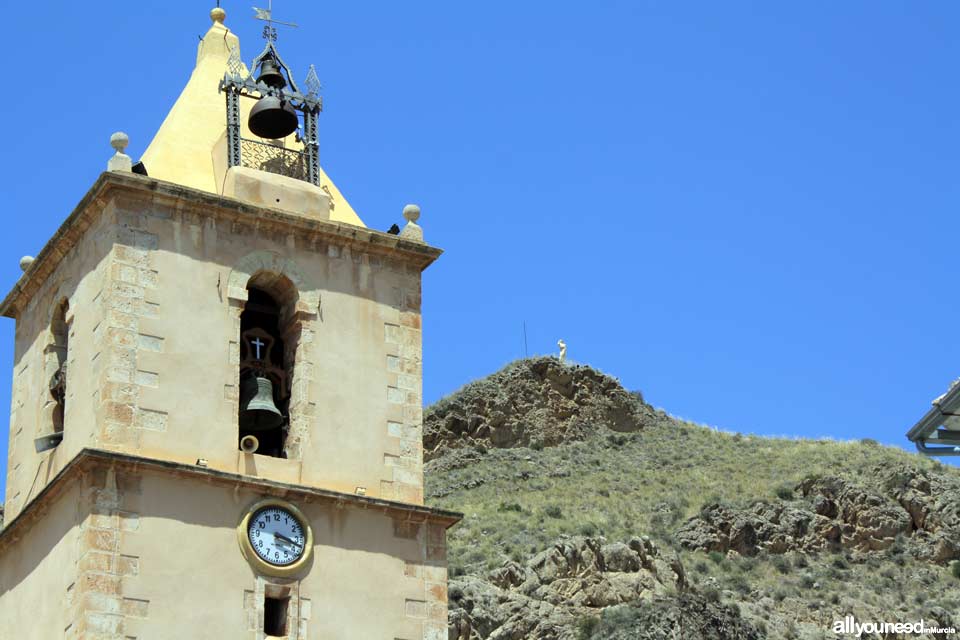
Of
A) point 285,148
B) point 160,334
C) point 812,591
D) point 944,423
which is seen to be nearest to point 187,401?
point 160,334

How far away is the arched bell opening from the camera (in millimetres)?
20609

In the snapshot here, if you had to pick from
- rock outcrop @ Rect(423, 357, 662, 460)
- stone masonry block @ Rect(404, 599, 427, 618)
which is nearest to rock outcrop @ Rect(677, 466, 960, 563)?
rock outcrop @ Rect(423, 357, 662, 460)

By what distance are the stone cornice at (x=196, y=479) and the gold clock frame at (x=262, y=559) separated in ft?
0.37

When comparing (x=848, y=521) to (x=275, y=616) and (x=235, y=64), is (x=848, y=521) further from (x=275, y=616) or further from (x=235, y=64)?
(x=275, y=616)

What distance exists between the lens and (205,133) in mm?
22438

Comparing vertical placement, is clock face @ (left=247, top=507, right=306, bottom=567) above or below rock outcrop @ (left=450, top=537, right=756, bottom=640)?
below

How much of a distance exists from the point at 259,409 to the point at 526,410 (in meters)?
52.5

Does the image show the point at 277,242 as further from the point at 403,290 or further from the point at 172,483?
the point at 172,483

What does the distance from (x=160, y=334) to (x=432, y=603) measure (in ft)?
13.1

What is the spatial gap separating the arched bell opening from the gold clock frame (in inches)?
29.1

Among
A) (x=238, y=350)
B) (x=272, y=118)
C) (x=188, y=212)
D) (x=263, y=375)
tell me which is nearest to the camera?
(x=238, y=350)

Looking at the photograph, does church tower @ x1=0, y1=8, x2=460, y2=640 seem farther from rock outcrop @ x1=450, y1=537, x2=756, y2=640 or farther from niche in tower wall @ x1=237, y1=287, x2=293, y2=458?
rock outcrop @ x1=450, y1=537, x2=756, y2=640

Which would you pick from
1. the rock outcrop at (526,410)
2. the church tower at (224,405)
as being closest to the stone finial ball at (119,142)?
the church tower at (224,405)

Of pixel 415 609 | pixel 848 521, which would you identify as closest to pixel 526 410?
pixel 848 521
